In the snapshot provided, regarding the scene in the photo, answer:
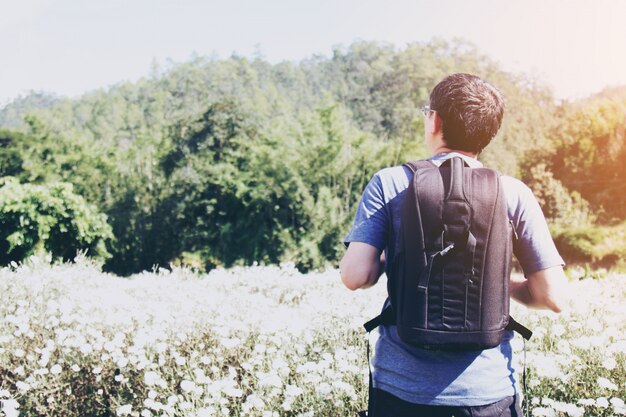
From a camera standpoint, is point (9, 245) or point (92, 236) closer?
point (9, 245)

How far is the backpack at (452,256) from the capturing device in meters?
1.65

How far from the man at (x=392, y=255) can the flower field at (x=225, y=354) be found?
4.61 feet

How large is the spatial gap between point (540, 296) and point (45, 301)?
536 centimetres

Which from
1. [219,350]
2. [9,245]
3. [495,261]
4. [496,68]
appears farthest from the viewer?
[496,68]

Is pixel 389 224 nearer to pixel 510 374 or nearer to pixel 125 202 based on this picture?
pixel 510 374

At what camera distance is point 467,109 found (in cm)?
176

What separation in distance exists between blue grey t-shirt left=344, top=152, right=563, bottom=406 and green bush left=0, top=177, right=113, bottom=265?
1586 cm

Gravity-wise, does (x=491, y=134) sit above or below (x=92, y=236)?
above

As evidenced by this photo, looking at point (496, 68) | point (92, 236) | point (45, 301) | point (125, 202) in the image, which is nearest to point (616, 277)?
point (45, 301)

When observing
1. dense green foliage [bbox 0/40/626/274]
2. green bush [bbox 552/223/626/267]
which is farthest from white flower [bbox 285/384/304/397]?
green bush [bbox 552/223/626/267]

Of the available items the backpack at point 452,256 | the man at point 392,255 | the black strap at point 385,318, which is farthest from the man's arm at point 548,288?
the black strap at point 385,318

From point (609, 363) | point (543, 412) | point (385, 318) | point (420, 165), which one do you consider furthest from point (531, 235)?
point (609, 363)

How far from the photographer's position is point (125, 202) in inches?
935

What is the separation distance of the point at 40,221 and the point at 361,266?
1640 centimetres
